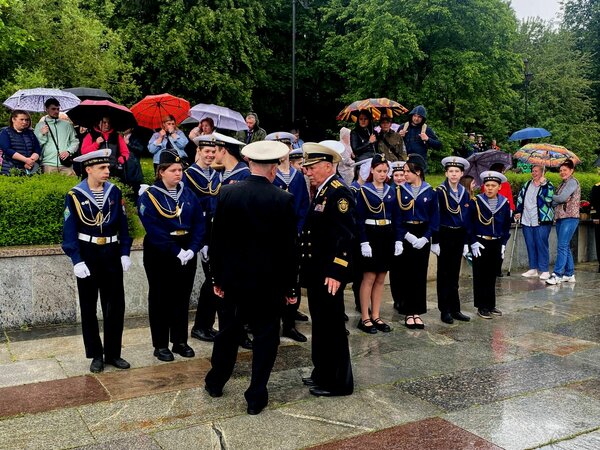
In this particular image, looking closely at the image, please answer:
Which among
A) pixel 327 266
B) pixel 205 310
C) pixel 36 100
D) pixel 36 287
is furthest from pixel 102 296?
pixel 36 100

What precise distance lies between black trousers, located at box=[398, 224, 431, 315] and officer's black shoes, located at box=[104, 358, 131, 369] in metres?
3.49

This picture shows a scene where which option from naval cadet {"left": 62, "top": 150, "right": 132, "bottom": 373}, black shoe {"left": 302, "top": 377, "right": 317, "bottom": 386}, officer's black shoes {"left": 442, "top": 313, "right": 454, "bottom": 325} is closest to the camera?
black shoe {"left": 302, "top": 377, "right": 317, "bottom": 386}

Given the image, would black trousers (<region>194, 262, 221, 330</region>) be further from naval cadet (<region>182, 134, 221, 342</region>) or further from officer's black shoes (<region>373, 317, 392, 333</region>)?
officer's black shoes (<region>373, 317, 392, 333</region>)

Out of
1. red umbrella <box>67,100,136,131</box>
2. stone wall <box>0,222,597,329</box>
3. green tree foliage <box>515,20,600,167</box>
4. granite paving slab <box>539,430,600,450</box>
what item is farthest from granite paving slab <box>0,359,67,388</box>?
green tree foliage <box>515,20,600,167</box>

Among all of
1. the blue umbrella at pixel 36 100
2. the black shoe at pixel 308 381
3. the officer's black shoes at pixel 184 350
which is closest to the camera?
the black shoe at pixel 308 381

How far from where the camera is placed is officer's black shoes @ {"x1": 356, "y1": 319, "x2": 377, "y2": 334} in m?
7.70

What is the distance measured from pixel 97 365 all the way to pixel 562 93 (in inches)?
1494

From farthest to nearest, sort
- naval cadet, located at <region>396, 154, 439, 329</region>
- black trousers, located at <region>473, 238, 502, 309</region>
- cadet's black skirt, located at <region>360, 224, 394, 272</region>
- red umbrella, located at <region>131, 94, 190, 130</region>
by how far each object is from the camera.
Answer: red umbrella, located at <region>131, 94, 190, 130</region> → black trousers, located at <region>473, 238, 502, 309</region> → naval cadet, located at <region>396, 154, 439, 329</region> → cadet's black skirt, located at <region>360, 224, 394, 272</region>

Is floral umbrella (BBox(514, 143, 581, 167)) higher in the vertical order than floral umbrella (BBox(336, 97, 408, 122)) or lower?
lower

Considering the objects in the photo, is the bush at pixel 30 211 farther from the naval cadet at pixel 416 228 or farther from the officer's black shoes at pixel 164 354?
the naval cadet at pixel 416 228

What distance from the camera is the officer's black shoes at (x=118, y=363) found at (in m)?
6.15

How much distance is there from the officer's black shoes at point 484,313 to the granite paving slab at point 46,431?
547 centimetres

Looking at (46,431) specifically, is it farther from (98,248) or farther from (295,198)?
(295,198)

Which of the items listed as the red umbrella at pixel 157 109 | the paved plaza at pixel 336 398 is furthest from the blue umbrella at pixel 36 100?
the paved plaza at pixel 336 398
